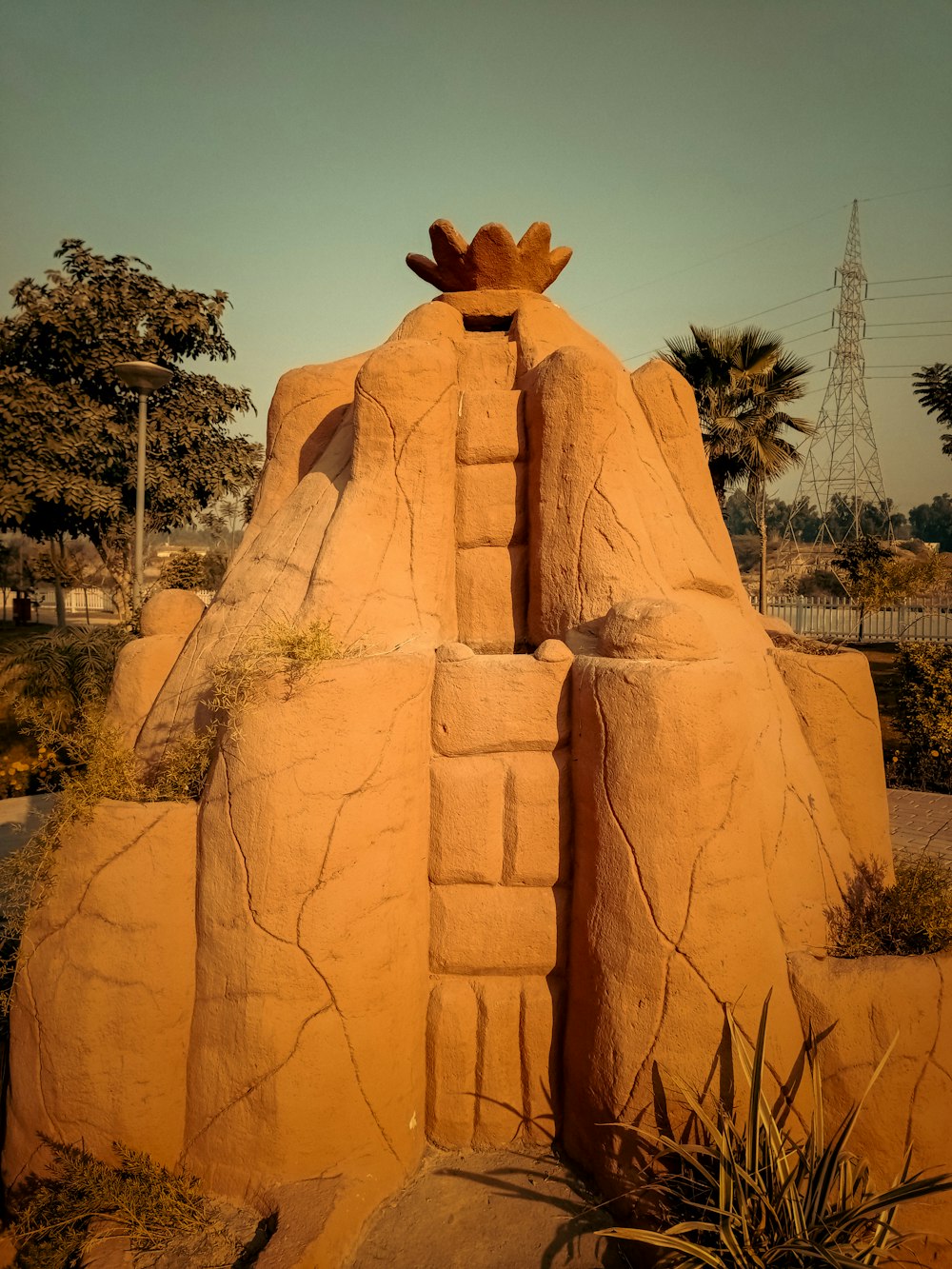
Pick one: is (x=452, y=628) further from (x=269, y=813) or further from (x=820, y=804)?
(x=820, y=804)

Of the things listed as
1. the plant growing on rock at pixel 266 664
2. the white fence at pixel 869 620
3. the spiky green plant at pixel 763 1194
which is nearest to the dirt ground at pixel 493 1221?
the spiky green plant at pixel 763 1194

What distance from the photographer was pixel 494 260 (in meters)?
4.79

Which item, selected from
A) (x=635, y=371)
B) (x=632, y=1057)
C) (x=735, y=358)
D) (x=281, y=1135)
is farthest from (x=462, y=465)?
(x=735, y=358)

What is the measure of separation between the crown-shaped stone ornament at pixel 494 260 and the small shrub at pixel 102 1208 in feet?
15.9

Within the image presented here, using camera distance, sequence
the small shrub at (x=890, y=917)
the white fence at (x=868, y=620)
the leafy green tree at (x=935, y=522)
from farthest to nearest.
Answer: the leafy green tree at (x=935, y=522) → the white fence at (x=868, y=620) → the small shrub at (x=890, y=917)

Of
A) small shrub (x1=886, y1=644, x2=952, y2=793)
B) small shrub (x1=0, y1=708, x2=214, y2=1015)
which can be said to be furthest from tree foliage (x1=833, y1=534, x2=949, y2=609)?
small shrub (x1=0, y1=708, x2=214, y2=1015)

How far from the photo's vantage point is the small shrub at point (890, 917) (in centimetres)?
331

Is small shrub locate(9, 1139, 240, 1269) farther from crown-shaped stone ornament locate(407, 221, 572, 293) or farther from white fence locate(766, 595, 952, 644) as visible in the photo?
white fence locate(766, 595, 952, 644)

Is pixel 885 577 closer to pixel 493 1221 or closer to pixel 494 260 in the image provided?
pixel 494 260

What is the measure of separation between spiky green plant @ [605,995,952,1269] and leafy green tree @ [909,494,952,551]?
2639 inches

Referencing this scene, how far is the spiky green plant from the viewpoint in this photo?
243 centimetres

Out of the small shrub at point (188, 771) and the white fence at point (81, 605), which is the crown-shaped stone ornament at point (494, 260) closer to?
the small shrub at point (188, 771)

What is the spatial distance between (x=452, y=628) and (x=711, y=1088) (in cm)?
225

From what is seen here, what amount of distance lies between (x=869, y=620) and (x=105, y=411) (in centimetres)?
2110
